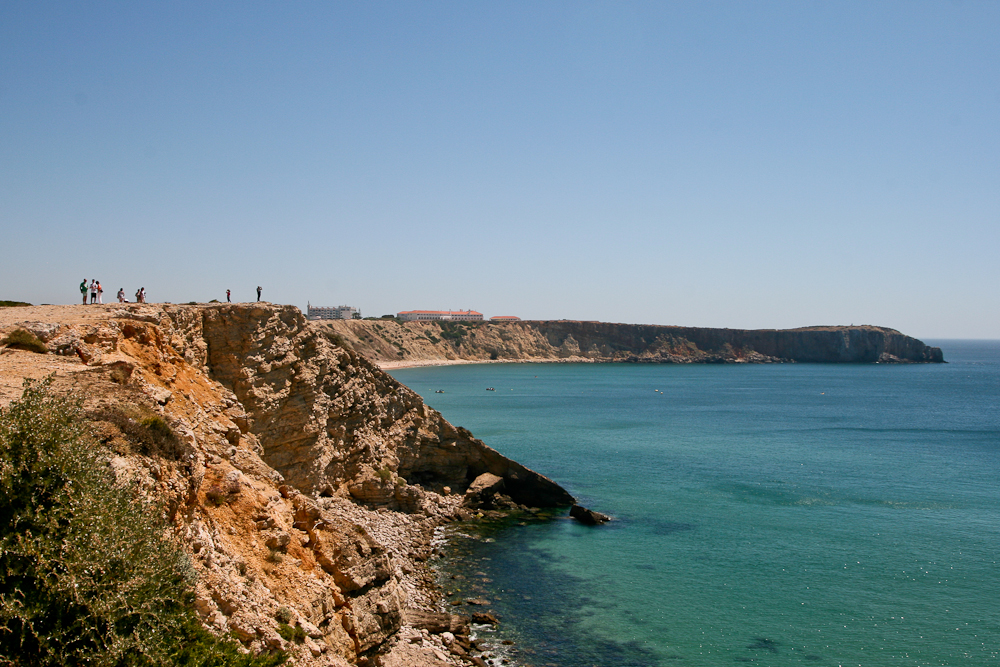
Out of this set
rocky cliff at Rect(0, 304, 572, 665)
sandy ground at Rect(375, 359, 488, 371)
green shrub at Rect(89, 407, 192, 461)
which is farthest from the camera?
sandy ground at Rect(375, 359, 488, 371)

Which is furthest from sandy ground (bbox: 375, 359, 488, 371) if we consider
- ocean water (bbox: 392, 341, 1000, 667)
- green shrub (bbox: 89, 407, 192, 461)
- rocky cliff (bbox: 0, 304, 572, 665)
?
green shrub (bbox: 89, 407, 192, 461)

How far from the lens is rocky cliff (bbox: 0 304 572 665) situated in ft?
40.7

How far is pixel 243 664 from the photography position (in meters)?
10.6

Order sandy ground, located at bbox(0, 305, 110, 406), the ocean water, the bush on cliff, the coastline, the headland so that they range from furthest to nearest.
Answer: the coastline → the ocean water → sandy ground, located at bbox(0, 305, 110, 406) → the headland → the bush on cliff

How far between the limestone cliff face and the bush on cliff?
164354mm

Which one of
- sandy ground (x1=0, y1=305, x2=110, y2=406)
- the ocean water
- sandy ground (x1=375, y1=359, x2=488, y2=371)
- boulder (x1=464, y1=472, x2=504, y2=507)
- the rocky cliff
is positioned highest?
sandy ground (x1=0, y1=305, x2=110, y2=406)

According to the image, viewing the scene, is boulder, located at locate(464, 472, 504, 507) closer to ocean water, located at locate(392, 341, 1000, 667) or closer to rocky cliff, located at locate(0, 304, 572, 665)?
rocky cliff, located at locate(0, 304, 572, 665)

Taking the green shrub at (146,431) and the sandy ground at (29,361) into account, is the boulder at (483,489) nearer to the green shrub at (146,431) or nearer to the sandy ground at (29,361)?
the sandy ground at (29,361)

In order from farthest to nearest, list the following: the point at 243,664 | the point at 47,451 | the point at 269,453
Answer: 1. the point at 269,453
2. the point at 243,664
3. the point at 47,451

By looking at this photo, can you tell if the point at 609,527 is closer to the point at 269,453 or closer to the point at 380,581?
the point at 269,453

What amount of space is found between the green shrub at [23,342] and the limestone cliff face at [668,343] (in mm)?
157797

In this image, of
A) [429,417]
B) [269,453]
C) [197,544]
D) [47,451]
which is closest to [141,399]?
[197,544]

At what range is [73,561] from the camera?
8.50 meters

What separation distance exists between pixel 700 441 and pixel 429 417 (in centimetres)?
3315
